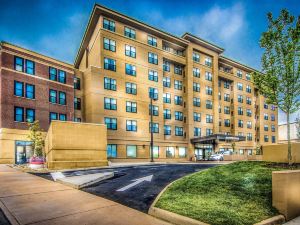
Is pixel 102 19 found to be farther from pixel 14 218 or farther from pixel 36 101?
pixel 14 218

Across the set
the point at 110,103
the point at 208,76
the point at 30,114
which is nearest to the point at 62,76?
the point at 30,114

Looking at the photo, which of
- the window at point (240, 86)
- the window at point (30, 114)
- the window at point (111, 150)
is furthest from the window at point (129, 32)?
the window at point (240, 86)

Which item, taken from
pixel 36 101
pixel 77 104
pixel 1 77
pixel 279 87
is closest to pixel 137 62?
pixel 77 104

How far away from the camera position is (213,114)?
48.6 metres

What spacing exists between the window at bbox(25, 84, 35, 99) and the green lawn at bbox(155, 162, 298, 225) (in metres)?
29.4

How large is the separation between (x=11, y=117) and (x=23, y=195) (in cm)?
2578

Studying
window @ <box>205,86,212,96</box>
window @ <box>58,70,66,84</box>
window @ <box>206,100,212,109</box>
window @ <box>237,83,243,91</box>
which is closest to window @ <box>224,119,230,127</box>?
window @ <box>206,100,212,109</box>

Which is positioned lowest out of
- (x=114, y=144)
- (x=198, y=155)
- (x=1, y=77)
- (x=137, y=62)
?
(x=198, y=155)

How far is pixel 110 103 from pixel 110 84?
2.98 m

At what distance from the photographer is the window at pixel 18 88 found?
30.2 meters

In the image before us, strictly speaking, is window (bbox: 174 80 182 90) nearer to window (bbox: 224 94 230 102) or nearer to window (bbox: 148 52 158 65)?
window (bbox: 148 52 158 65)

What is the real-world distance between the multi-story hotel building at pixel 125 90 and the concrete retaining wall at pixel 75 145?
1109 cm

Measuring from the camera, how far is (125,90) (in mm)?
36062

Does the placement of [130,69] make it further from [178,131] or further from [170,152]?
[170,152]
